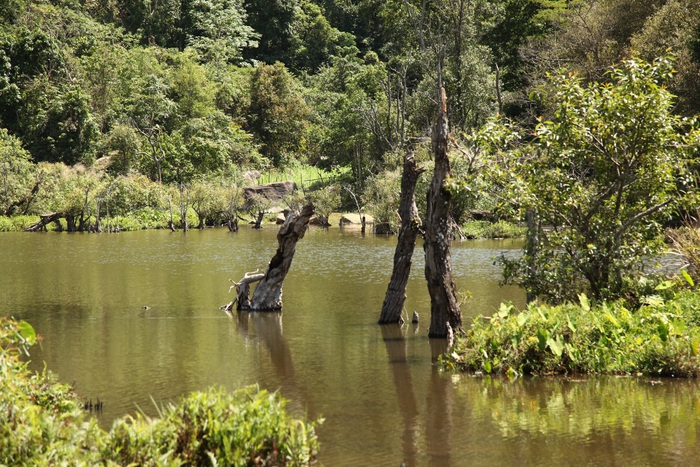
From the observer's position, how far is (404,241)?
18.6 meters

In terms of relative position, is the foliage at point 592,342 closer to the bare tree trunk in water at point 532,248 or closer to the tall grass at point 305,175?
the bare tree trunk in water at point 532,248

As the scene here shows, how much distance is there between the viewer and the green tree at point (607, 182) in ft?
51.1

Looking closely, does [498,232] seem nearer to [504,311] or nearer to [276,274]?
[276,274]

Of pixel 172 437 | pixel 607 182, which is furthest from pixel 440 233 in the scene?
pixel 172 437

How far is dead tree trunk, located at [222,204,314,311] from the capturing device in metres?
21.1

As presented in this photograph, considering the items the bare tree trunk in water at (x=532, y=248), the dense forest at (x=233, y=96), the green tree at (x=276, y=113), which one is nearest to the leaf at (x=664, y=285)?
the bare tree trunk in water at (x=532, y=248)

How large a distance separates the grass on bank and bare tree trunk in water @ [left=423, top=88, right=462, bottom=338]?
8.79 metres

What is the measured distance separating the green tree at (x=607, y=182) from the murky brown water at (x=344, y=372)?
2.98 meters

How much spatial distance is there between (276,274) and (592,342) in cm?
1012

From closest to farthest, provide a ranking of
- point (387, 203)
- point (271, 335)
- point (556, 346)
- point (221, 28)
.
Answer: point (556, 346) → point (271, 335) → point (387, 203) → point (221, 28)

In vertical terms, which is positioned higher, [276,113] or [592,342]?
[276,113]

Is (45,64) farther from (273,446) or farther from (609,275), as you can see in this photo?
(273,446)

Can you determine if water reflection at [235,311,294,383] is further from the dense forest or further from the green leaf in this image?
the dense forest

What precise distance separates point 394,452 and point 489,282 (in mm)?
17437
